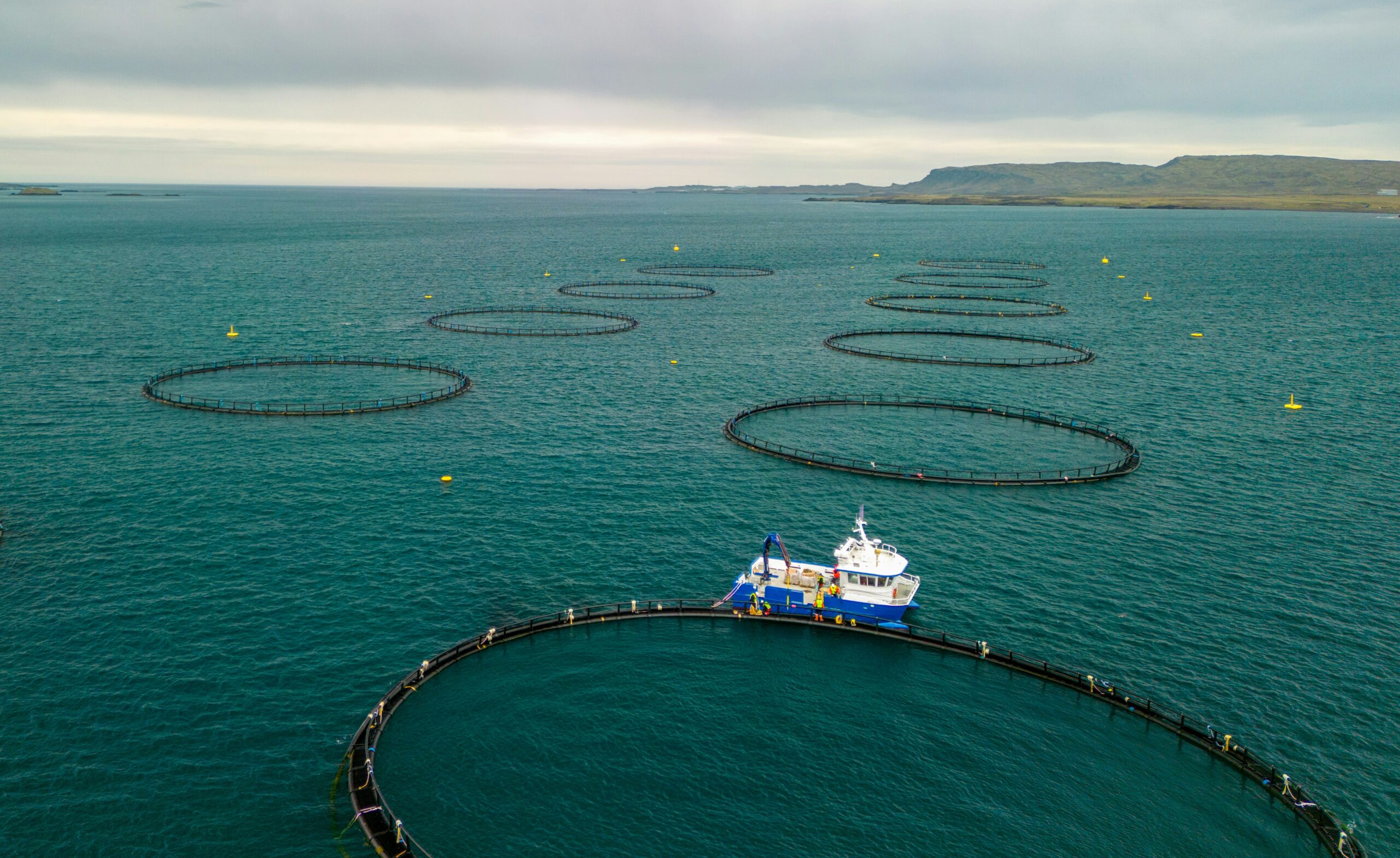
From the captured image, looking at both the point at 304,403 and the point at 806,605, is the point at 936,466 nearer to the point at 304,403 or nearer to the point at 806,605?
the point at 806,605

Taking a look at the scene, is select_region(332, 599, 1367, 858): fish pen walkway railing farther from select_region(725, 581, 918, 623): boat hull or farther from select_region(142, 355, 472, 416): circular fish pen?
select_region(142, 355, 472, 416): circular fish pen

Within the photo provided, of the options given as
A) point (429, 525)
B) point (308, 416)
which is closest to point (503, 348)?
point (308, 416)

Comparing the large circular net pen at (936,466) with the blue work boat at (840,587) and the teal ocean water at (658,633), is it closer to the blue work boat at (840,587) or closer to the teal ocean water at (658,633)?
the teal ocean water at (658,633)

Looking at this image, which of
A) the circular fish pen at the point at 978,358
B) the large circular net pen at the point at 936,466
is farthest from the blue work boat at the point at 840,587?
the circular fish pen at the point at 978,358

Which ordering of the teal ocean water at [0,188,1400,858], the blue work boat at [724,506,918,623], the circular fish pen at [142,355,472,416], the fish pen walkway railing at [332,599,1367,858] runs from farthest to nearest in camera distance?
the circular fish pen at [142,355,472,416] < the blue work boat at [724,506,918,623] < the teal ocean water at [0,188,1400,858] < the fish pen walkway railing at [332,599,1367,858]

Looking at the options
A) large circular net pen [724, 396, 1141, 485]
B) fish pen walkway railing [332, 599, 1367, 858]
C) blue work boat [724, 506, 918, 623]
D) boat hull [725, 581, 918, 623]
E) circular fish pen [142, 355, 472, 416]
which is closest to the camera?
fish pen walkway railing [332, 599, 1367, 858]

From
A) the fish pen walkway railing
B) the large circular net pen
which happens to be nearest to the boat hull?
the fish pen walkway railing

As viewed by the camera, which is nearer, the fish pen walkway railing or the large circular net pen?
the fish pen walkway railing

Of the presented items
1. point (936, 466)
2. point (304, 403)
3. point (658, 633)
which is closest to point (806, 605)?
point (658, 633)
